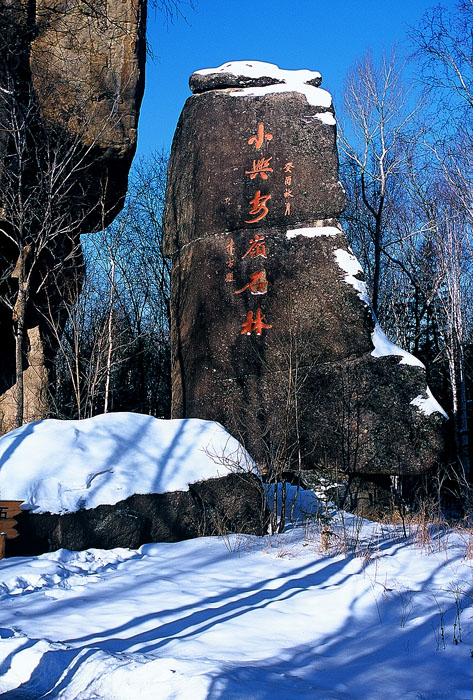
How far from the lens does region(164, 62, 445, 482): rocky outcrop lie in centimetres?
889

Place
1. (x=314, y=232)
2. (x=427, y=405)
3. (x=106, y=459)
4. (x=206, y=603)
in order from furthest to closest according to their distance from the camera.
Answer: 1. (x=314, y=232)
2. (x=427, y=405)
3. (x=106, y=459)
4. (x=206, y=603)

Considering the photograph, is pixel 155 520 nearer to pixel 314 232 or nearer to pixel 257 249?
pixel 257 249

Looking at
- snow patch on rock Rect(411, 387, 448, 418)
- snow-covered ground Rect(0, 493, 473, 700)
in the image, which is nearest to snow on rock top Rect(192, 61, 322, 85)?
snow patch on rock Rect(411, 387, 448, 418)

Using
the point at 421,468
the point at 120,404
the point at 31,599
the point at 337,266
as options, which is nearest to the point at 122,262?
the point at 120,404

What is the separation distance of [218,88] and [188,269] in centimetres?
304

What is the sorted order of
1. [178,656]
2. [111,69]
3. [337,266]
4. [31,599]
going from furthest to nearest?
[111,69], [337,266], [31,599], [178,656]

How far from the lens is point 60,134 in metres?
11.0

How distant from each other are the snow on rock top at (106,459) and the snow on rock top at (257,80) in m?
5.78

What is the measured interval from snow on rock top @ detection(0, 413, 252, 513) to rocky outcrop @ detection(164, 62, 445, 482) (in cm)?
168

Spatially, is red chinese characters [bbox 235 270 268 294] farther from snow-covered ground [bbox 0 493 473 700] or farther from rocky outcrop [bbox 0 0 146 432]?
snow-covered ground [bbox 0 493 473 700]

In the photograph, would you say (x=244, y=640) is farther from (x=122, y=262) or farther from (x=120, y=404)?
(x=122, y=262)

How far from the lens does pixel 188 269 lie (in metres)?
10.1

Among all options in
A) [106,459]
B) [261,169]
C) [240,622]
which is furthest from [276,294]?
[240,622]

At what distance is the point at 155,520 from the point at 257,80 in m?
7.33
